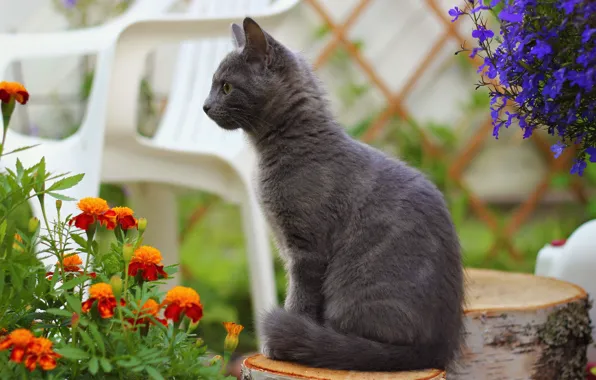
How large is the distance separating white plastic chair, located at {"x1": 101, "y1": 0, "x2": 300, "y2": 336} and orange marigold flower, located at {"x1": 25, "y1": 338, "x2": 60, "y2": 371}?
36.0 inches

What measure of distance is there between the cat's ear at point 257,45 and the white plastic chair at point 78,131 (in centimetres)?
62

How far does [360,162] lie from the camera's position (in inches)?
48.2

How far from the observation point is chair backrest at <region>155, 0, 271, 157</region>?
2344mm

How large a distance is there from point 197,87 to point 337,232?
147cm

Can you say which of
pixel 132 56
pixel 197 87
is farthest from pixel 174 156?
pixel 197 87

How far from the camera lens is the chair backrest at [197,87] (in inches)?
92.3

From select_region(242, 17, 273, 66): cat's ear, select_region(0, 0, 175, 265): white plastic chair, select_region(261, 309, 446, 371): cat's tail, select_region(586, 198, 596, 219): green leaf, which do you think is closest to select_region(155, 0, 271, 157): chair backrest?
select_region(0, 0, 175, 265): white plastic chair

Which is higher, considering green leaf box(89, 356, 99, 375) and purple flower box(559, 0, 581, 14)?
purple flower box(559, 0, 581, 14)

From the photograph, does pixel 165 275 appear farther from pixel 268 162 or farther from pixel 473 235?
pixel 473 235

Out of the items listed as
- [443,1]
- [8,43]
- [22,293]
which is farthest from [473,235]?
[22,293]

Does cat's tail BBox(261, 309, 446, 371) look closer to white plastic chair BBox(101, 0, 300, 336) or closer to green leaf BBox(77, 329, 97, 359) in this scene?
green leaf BBox(77, 329, 97, 359)

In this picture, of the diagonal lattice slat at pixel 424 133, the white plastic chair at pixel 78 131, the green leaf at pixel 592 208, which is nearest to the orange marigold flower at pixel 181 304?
the white plastic chair at pixel 78 131

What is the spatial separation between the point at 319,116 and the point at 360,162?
108 mm

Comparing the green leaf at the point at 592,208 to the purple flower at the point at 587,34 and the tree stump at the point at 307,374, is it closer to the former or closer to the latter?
the tree stump at the point at 307,374
